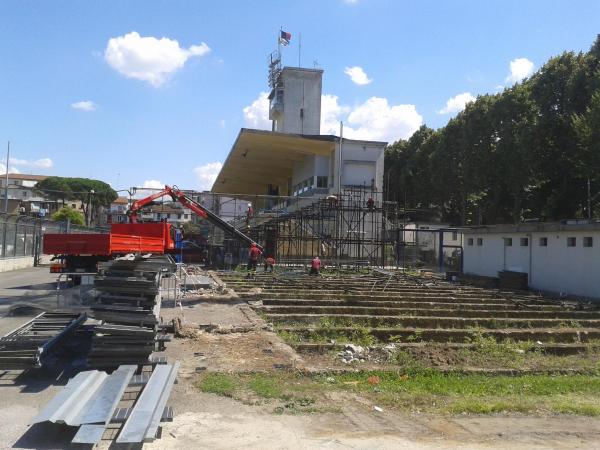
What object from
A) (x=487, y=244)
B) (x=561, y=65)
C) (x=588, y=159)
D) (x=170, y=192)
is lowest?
(x=487, y=244)

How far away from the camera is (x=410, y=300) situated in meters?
19.3

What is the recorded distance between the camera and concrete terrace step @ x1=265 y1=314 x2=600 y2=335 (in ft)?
47.4

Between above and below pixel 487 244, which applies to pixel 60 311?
below

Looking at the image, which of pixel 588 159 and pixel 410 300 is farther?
pixel 588 159

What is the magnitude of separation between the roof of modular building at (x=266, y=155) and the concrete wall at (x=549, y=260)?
17350 mm

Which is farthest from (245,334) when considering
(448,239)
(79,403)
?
(448,239)

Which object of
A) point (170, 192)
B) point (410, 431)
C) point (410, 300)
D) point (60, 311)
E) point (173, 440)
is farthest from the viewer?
point (170, 192)

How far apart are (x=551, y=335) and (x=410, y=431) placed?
27.2 feet

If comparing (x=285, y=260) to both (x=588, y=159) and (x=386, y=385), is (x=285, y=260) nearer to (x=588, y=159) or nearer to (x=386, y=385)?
(x=588, y=159)

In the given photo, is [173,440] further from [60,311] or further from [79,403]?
[60,311]

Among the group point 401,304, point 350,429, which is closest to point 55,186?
point 401,304

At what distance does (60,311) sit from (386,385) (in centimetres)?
671

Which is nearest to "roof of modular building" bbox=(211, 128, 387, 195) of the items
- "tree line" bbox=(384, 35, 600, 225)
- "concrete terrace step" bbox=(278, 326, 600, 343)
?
"tree line" bbox=(384, 35, 600, 225)

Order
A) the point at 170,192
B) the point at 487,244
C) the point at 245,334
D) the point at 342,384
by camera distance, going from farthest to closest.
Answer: the point at 487,244
the point at 170,192
the point at 245,334
the point at 342,384
